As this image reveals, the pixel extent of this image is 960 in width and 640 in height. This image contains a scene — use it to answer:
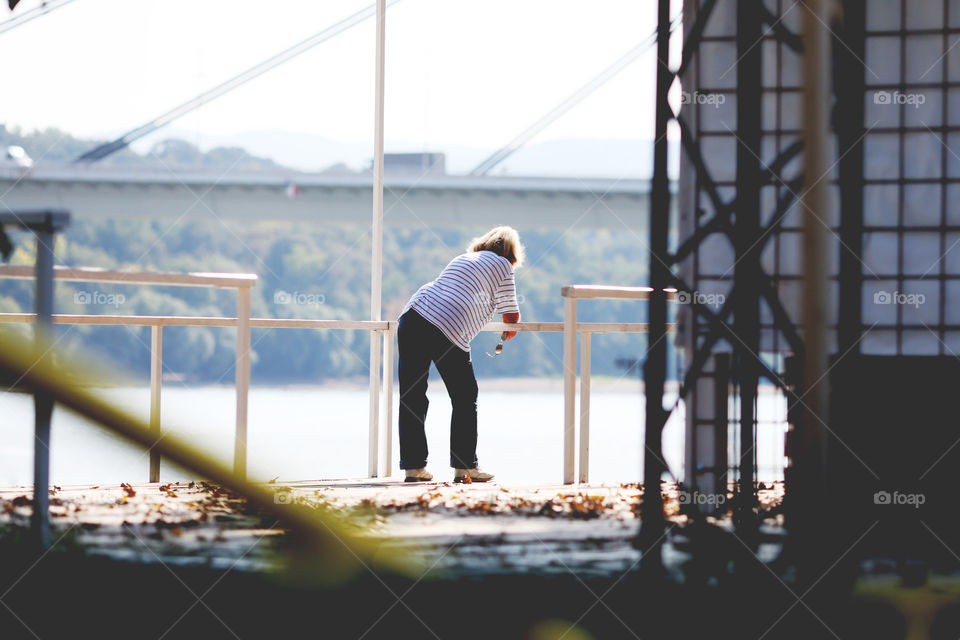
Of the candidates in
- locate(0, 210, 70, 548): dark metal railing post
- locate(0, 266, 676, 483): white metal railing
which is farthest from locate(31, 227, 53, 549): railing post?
locate(0, 266, 676, 483): white metal railing

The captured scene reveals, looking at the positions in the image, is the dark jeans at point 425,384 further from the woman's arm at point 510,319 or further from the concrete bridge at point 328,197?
the concrete bridge at point 328,197

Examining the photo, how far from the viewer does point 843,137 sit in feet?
11.2

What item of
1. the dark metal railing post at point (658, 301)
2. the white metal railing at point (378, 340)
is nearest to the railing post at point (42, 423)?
the white metal railing at point (378, 340)

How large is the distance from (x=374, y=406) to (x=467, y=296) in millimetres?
1033

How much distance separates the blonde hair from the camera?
17.7 feet

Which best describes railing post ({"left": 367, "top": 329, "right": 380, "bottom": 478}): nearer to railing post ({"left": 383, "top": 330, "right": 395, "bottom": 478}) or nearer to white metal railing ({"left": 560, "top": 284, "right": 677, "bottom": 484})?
railing post ({"left": 383, "top": 330, "right": 395, "bottom": 478})

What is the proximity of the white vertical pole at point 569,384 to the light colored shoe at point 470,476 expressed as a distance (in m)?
0.44

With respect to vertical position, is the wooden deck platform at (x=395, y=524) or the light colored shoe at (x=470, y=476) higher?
the wooden deck platform at (x=395, y=524)

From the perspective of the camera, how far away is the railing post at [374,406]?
18.3 ft

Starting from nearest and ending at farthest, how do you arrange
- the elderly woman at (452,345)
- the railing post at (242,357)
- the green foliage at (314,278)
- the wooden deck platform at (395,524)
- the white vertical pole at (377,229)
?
the wooden deck platform at (395,524) < the railing post at (242,357) < the elderly woman at (452,345) < the white vertical pole at (377,229) < the green foliage at (314,278)

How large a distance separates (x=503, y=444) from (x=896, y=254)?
796 inches

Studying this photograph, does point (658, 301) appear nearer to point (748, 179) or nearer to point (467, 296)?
point (748, 179)

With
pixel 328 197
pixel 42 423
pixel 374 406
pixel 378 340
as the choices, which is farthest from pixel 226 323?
pixel 328 197

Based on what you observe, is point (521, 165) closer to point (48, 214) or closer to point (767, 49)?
point (767, 49)
